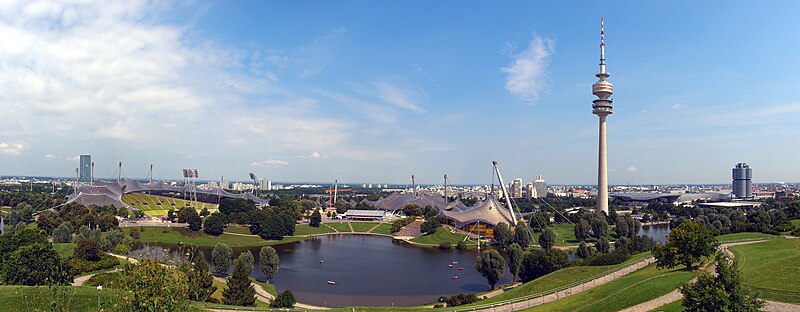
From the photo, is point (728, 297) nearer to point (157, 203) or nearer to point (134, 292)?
point (134, 292)

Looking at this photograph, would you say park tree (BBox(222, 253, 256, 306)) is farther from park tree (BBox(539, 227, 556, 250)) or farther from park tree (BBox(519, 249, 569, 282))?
park tree (BBox(539, 227, 556, 250))

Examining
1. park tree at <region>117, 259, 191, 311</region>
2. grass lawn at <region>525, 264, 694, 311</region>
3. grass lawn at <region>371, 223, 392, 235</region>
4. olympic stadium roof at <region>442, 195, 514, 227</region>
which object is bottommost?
grass lawn at <region>371, 223, 392, 235</region>

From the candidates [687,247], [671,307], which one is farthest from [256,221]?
[671,307]

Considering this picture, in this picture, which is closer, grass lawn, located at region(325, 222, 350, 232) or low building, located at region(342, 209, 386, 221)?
grass lawn, located at region(325, 222, 350, 232)

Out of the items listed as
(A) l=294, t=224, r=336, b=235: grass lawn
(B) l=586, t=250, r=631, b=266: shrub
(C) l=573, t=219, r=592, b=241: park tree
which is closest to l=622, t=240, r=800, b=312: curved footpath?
(B) l=586, t=250, r=631, b=266: shrub

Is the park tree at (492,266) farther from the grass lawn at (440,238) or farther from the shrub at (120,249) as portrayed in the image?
the shrub at (120,249)

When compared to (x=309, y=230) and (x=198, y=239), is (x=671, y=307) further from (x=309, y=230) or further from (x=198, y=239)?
(x=309, y=230)

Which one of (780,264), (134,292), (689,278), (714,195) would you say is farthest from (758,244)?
(714,195)
